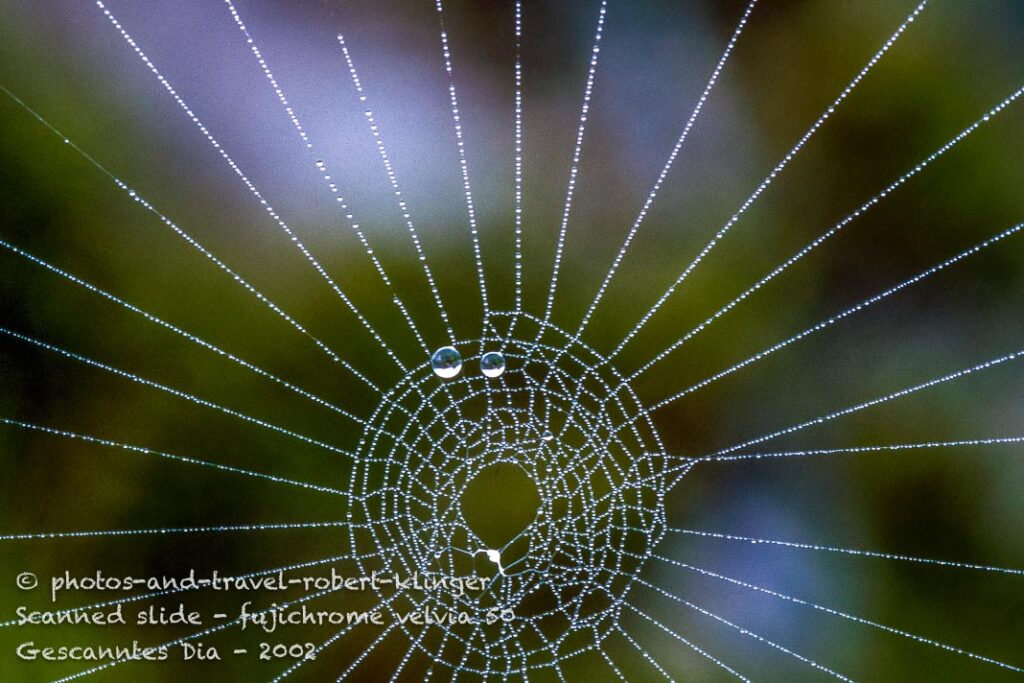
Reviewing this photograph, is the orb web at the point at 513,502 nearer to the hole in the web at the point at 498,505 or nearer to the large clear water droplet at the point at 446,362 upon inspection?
the hole in the web at the point at 498,505

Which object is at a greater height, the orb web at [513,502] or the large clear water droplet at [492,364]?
the large clear water droplet at [492,364]

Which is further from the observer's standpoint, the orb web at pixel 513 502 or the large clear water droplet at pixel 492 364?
the orb web at pixel 513 502

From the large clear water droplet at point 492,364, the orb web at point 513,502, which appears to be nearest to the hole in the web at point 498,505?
the orb web at point 513,502

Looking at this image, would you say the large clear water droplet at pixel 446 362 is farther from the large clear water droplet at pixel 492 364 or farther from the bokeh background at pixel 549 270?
the bokeh background at pixel 549 270

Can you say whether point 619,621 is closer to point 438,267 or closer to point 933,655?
Answer: point 933,655

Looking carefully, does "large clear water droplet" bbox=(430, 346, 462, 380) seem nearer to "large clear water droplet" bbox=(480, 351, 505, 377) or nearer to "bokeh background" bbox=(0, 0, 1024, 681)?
"large clear water droplet" bbox=(480, 351, 505, 377)

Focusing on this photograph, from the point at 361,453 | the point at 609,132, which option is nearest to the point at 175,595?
the point at 361,453

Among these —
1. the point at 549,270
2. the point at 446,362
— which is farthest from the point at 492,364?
the point at 549,270
